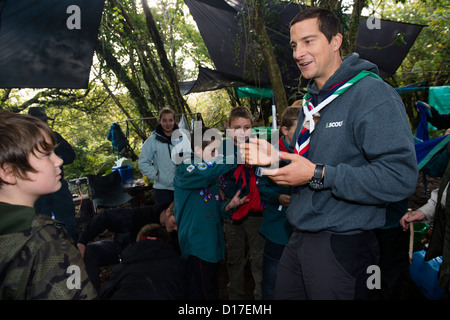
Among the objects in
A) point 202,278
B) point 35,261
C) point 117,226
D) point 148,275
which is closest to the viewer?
point 35,261

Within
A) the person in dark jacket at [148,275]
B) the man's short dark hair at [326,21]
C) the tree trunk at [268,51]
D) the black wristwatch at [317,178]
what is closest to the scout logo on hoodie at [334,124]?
the black wristwatch at [317,178]

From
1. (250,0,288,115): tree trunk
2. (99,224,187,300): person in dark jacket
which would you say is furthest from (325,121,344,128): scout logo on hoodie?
(250,0,288,115): tree trunk

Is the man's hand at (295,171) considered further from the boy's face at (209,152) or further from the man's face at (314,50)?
the boy's face at (209,152)

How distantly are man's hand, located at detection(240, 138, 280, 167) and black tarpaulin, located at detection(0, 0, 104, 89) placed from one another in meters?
3.19

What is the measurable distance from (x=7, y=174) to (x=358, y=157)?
1567 millimetres

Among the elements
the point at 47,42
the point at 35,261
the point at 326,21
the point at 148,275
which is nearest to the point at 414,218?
the point at 326,21

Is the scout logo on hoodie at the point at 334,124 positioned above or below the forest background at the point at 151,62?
below

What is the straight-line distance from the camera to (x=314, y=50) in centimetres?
129

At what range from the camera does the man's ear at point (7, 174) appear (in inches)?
43.3

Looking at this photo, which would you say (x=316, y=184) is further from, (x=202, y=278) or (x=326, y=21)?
(x=202, y=278)

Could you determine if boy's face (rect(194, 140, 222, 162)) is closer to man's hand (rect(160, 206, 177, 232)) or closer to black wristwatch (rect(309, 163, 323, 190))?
man's hand (rect(160, 206, 177, 232))

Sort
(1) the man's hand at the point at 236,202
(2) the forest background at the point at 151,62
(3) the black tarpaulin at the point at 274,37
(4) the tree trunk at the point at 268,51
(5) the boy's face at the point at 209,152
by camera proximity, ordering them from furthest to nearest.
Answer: (2) the forest background at the point at 151,62 → (3) the black tarpaulin at the point at 274,37 → (4) the tree trunk at the point at 268,51 → (5) the boy's face at the point at 209,152 → (1) the man's hand at the point at 236,202

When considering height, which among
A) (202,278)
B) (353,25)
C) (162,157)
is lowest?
(202,278)

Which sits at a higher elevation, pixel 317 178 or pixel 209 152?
pixel 317 178
